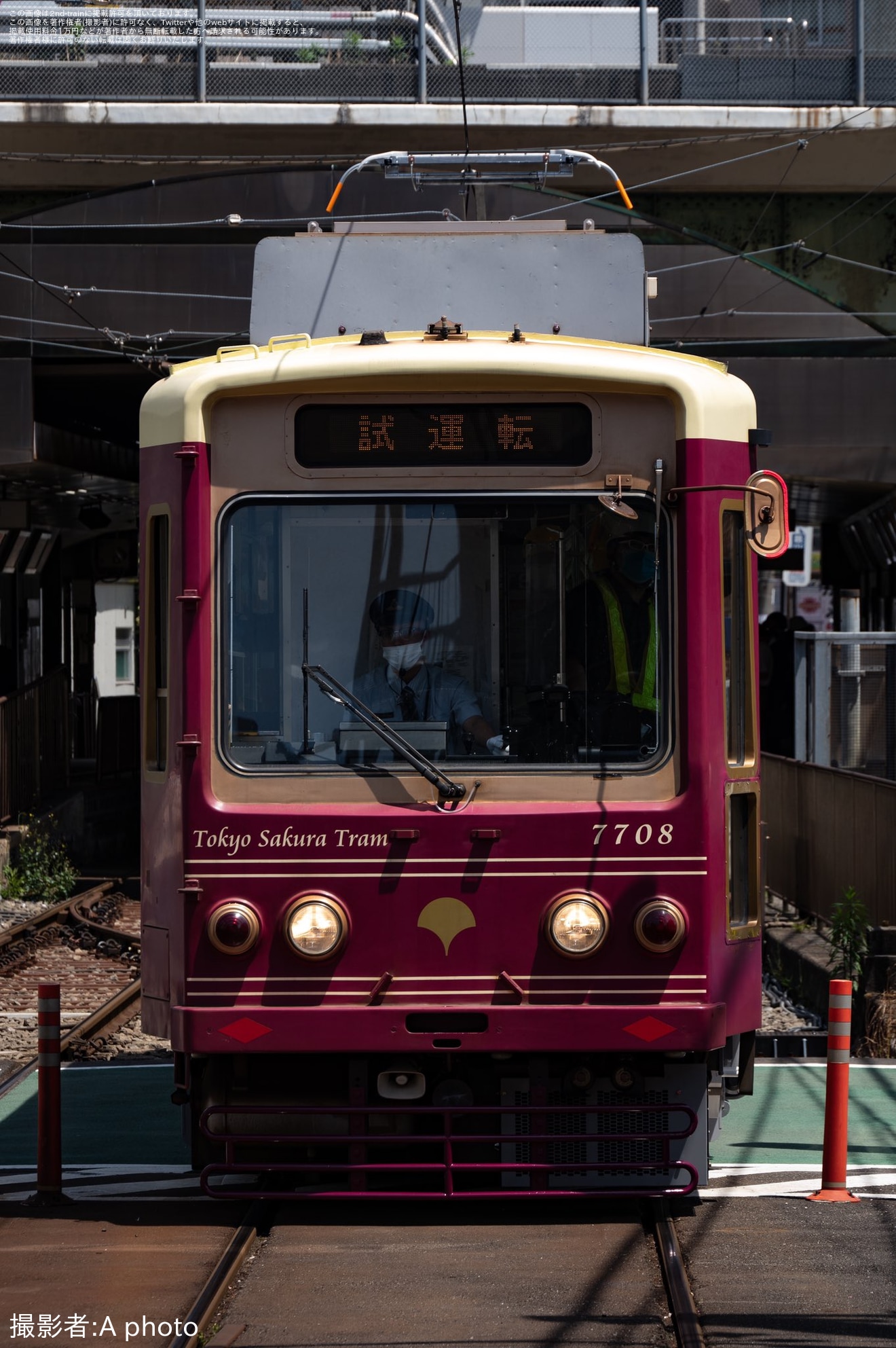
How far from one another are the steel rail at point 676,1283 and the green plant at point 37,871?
12179 millimetres

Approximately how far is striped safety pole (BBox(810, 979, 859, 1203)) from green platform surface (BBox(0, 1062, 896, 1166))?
0.56 metres

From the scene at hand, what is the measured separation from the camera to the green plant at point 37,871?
1761 cm

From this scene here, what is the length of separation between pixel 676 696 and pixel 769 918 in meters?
7.88

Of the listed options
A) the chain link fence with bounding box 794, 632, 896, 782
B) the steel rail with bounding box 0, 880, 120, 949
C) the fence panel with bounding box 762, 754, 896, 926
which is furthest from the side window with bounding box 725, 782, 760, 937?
the steel rail with bounding box 0, 880, 120, 949

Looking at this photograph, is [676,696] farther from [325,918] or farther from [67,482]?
[67,482]

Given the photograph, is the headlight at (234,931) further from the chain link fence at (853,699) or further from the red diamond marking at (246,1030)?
the chain link fence at (853,699)

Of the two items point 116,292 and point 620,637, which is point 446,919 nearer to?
point 620,637

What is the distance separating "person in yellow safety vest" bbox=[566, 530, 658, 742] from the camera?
6.25m

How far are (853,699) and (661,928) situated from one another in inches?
289

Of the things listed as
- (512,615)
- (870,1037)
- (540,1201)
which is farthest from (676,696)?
(870,1037)

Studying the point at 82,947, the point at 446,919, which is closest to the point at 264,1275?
the point at 446,919

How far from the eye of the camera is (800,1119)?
26.6ft

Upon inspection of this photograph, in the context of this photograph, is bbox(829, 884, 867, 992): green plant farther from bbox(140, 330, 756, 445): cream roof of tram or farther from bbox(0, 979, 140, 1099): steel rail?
bbox(140, 330, 756, 445): cream roof of tram

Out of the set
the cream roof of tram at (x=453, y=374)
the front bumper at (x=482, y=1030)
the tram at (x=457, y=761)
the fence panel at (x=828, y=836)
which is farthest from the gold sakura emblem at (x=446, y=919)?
the fence panel at (x=828, y=836)
